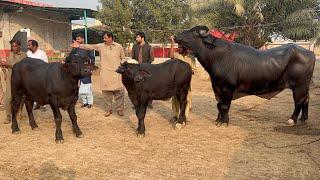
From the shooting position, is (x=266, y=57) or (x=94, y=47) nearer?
(x=266, y=57)

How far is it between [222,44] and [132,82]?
1829 mm

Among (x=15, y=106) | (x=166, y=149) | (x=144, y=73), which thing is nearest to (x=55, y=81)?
(x=15, y=106)

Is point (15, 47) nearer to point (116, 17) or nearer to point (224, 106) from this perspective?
point (224, 106)

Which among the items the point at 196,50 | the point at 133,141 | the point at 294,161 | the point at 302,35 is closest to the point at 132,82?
the point at 133,141

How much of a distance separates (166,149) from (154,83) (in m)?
1.38

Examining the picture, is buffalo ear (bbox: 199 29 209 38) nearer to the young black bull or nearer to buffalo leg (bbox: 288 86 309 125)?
the young black bull

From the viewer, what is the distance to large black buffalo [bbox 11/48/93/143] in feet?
18.7

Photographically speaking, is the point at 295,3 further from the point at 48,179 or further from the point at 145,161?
the point at 48,179

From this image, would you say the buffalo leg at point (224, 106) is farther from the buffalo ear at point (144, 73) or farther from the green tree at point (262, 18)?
the green tree at point (262, 18)

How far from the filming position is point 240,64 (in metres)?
6.45

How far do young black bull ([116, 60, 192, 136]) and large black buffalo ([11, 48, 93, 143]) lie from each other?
0.73 metres

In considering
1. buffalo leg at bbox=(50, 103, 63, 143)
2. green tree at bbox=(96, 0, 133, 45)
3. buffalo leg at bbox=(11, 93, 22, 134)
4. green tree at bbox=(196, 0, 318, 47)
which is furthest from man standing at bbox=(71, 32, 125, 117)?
green tree at bbox=(96, 0, 133, 45)

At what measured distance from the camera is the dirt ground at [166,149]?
4.42m

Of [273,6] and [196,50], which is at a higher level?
[273,6]
